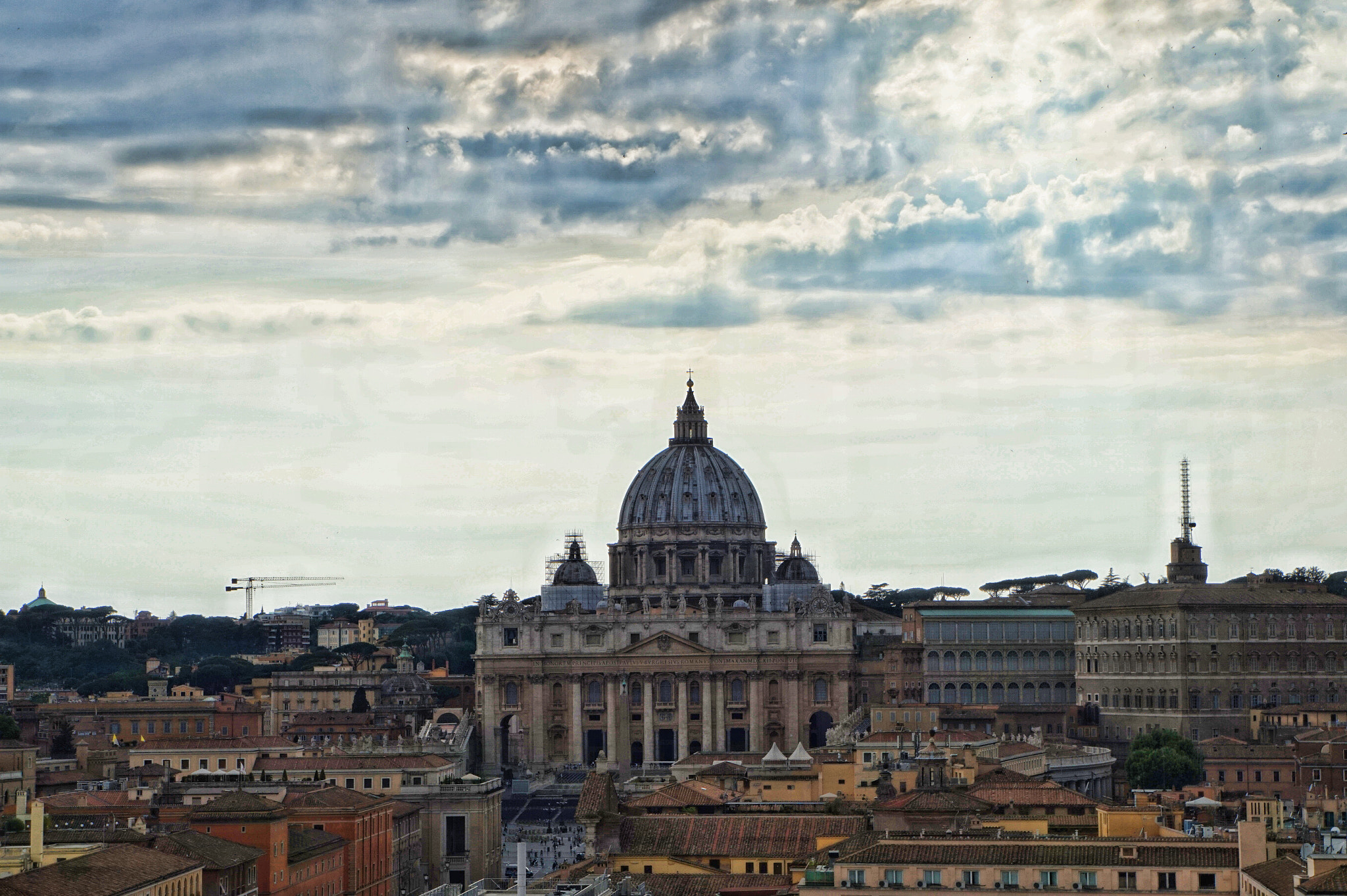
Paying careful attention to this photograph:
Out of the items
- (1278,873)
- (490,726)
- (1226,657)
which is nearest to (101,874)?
(1278,873)

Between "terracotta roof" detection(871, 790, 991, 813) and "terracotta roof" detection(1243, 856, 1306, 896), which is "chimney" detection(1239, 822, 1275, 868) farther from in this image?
"terracotta roof" detection(871, 790, 991, 813)

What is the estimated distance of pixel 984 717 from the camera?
506 feet

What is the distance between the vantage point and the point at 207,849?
71.9m

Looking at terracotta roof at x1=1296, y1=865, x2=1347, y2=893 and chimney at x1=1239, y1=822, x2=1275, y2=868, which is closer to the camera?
terracotta roof at x1=1296, y1=865, x2=1347, y2=893

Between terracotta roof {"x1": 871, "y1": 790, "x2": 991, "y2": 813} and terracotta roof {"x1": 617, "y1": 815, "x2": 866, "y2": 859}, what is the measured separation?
2.06 meters

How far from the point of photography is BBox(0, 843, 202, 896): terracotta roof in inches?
2330

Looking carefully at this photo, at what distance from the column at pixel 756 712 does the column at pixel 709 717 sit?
2067 mm

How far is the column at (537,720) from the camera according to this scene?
190250mm

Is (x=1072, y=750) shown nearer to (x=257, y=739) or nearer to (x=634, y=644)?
(x=257, y=739)

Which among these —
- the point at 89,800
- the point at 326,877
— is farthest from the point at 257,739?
the point at 326,877

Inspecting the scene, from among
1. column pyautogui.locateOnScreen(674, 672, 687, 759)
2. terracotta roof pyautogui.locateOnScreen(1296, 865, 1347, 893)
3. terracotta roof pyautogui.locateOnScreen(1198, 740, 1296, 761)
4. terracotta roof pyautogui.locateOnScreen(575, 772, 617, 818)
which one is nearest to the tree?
terracotta roof pyautogui.locateOnScreen(1198, 740, 1296, 761)

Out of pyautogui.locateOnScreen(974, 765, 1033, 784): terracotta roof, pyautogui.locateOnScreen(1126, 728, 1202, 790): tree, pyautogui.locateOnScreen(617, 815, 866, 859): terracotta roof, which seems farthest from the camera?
pyautogui.locateOnScreen(1126, 728, 1202, 790): tree

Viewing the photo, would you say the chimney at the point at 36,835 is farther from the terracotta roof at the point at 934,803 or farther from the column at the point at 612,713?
the column at the point at 612,713

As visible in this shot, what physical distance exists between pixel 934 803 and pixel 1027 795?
253 inches
